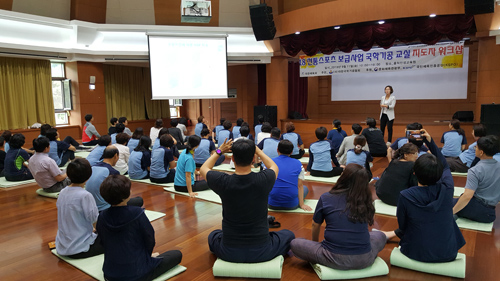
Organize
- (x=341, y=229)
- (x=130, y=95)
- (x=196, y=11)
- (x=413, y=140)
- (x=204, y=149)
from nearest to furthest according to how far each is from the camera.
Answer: (x=341, y=229) → (x=413, y=140) → (x=204, y=149) → (x=196, y=11) → (x=130, y=95)

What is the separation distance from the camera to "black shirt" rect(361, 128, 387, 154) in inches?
262

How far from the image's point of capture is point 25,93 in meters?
8.91

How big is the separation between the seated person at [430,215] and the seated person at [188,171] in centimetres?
258

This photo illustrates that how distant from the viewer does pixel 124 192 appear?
214 centimetres

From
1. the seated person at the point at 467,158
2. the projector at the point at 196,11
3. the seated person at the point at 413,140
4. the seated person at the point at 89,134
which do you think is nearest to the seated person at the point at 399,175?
the seated person at the point at 413,140

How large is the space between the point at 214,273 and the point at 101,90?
349 inches

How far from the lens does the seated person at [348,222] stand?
2199mm

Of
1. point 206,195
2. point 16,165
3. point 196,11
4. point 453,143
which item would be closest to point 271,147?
point 206,195

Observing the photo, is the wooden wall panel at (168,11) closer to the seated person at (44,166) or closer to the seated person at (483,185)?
the seated person at (44,166)

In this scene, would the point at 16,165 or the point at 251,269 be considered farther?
the point at 16,165

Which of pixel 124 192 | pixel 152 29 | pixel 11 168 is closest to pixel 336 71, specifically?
pixel 152 29

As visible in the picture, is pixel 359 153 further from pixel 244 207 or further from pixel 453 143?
pixel 244 207

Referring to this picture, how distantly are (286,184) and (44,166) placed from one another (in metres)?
2.96

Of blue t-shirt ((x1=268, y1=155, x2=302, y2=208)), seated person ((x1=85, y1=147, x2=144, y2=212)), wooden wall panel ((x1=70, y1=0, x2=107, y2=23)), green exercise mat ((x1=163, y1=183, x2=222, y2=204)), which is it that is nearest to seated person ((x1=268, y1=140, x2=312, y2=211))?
blue t-shirt ((x1=268, y1=155, x2=302, y2=208))
